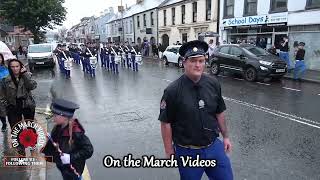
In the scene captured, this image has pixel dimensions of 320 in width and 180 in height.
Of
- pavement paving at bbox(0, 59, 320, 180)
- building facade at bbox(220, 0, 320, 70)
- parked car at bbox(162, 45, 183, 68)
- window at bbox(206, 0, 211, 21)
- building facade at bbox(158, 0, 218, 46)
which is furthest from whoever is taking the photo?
window at bbox(206, 0, 211, 21)

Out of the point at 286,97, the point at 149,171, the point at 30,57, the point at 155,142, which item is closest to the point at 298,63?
the point at 286,97

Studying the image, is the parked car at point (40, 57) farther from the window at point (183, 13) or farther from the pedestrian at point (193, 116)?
the pedestrian at point (193, 116)

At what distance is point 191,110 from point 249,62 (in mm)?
12581

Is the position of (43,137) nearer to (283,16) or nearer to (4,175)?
(4,175)

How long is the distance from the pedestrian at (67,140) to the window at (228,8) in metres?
23.0

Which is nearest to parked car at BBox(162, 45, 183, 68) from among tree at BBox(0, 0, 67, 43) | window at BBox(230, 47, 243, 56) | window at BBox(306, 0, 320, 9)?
window at BBox(230, 47, 243, 56)

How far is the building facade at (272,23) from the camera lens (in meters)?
17.9

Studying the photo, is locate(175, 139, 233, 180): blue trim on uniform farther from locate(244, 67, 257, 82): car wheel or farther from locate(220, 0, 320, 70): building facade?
locate(220, 0, 320, 70): building facade

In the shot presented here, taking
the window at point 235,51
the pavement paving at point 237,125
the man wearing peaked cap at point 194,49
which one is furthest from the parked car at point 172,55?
the man wearing peaked cap at point 194,49

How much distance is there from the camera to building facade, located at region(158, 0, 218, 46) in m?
28.9

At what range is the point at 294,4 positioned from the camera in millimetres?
19203

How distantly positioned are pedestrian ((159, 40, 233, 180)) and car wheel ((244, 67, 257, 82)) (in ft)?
39.5

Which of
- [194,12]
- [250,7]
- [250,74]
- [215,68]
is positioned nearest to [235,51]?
[250,74]

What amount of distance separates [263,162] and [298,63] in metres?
11.2
